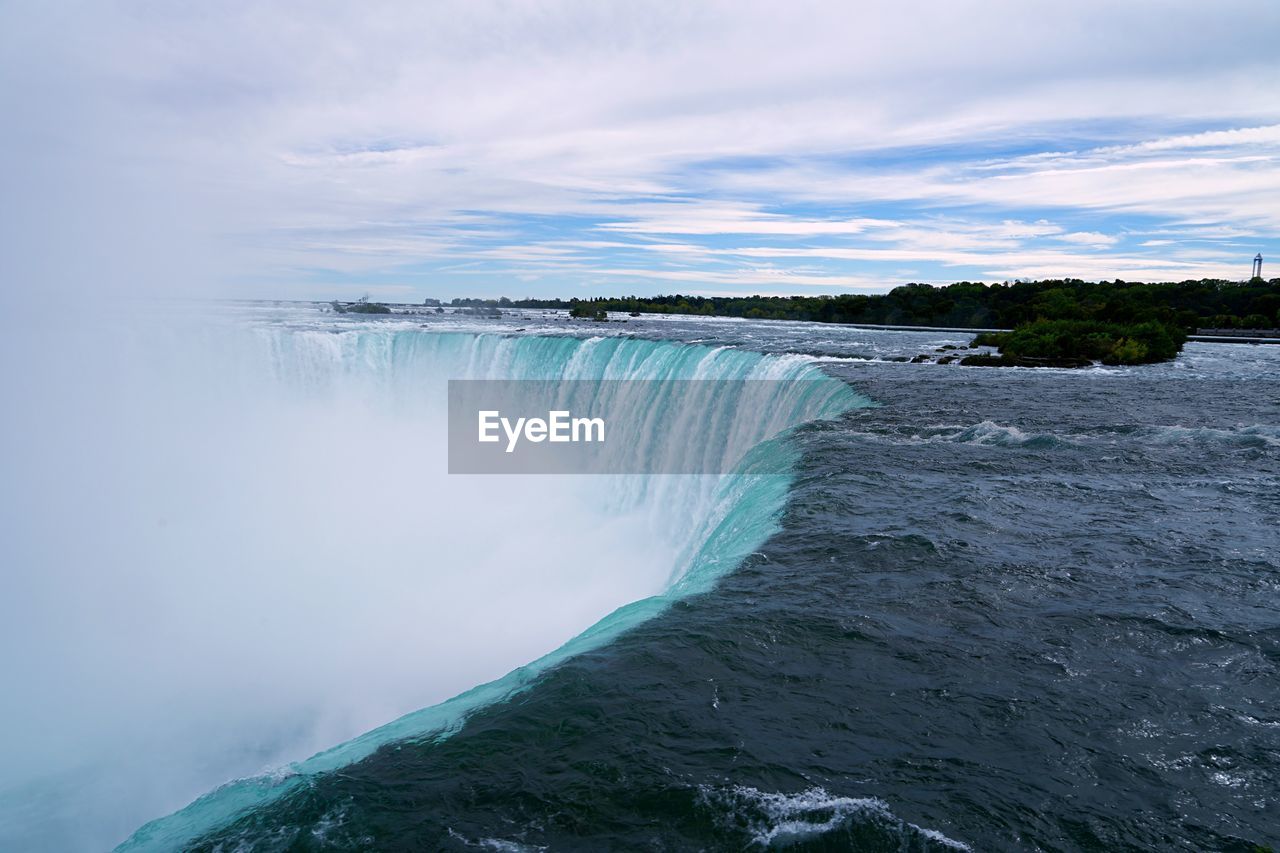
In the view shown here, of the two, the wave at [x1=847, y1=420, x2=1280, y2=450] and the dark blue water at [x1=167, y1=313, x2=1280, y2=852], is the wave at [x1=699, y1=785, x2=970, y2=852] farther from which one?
the wave at [x1=847, y1=420, x2=1280, y2=450]

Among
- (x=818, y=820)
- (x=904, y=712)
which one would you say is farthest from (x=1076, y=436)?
(x=818, y=820)

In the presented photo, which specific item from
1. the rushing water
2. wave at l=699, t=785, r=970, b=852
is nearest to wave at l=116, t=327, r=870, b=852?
the rushing water

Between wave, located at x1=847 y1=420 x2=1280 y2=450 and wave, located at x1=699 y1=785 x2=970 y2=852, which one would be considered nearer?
wave, located at x1=699 y1=785 x2=970 y2=852

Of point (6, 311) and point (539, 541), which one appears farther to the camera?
point (6, 311)

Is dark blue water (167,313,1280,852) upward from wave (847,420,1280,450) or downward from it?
downward

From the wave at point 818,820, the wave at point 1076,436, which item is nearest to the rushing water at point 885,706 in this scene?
the wave at point 818,820

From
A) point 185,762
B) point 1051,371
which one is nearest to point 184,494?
point 185,762

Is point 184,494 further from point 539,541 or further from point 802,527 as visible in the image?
point 802,527
